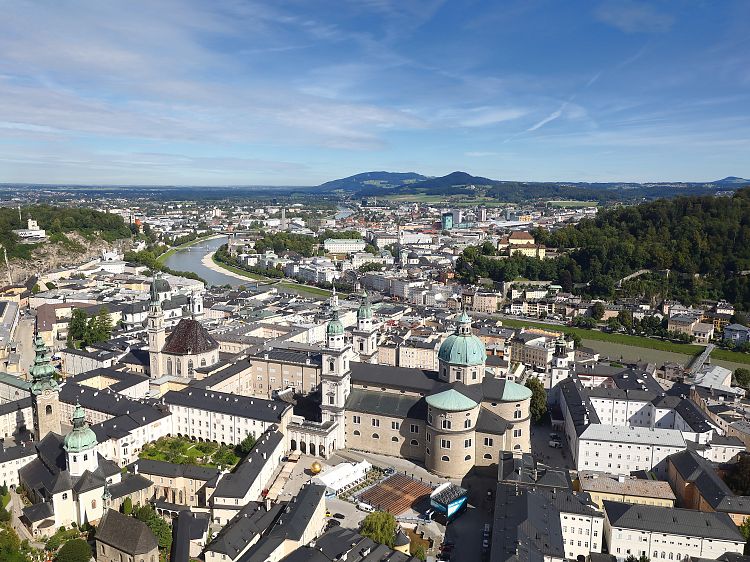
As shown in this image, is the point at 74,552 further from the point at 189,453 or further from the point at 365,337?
the point at 365,337

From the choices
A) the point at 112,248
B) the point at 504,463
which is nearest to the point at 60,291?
the point at 112,248

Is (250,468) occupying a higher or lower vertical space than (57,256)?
lower

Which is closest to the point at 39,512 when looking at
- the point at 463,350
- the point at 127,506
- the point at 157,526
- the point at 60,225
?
the point at 127,506

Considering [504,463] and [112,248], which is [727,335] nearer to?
[504,463]

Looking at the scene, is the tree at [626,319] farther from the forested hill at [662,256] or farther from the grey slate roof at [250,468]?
the grey slate roof at [250,468]

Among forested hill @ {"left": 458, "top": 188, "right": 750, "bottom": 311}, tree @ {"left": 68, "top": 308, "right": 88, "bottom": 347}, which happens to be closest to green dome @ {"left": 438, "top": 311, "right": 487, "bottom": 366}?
tree @ {"left": 68, "top": 308, "right": 88, "bottom": 347}

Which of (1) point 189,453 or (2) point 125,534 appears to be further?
(1) point 189,453

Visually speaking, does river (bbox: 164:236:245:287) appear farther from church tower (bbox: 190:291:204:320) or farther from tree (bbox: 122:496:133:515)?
tree (bbox: 122:496:133:515)
